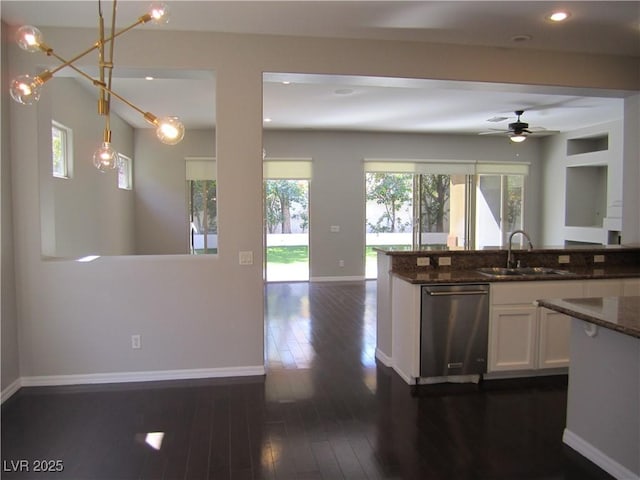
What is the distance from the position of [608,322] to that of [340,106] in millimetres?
5072

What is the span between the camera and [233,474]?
234 centimetres

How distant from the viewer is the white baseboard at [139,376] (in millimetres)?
3516

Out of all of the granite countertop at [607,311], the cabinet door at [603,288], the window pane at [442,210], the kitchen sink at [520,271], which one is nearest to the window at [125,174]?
the window pane at [442,210]

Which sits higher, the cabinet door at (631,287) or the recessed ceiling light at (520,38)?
the recessed ceiling light at (520,38)

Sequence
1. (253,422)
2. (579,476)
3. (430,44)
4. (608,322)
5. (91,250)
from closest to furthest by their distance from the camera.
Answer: (608,322) → (579,476) → (253,422) → (430,44) → (91,250)

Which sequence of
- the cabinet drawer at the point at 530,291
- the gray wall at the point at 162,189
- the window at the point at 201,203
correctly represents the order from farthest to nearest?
1. the window at the point at 201,203
2. the gray wall at the point at 162,189
3. the cabinet drawer at the point at 530,291

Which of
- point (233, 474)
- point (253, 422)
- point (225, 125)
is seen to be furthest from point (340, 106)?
point (233, 474)

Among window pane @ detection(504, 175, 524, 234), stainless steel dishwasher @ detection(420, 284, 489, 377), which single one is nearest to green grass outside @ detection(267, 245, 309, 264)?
window pane @ detection(504, 175, 524, 234)

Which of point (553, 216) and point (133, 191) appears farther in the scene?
point (553, 216)

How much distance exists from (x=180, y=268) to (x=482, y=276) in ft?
8.16

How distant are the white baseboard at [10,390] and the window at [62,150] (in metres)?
2.40

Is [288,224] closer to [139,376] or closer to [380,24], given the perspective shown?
[139,376]

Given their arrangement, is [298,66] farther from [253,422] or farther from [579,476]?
[579,476]

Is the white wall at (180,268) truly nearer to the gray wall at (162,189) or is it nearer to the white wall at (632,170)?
the white wall at (632,170)
